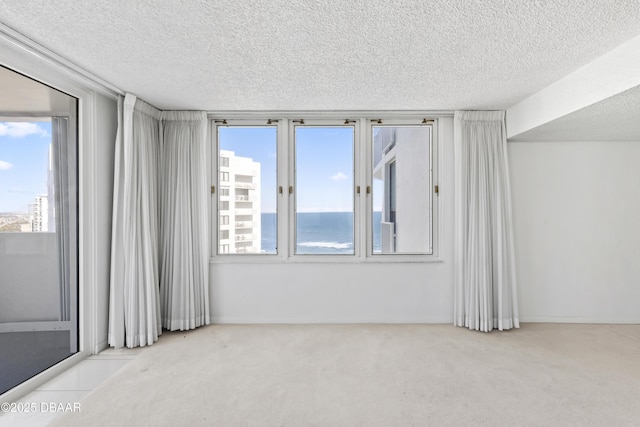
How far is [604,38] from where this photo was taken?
2.00m

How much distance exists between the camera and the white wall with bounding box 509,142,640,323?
3484 mm

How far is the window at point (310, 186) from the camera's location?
11.8 feet

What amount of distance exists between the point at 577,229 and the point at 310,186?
3.04 metres

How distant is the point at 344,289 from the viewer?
3.54 m

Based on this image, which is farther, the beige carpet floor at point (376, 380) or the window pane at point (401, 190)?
the window pane at point (401, 190)

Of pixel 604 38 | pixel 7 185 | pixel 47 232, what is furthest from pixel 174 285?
pixel 604 38

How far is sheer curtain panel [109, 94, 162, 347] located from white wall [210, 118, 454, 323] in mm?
705

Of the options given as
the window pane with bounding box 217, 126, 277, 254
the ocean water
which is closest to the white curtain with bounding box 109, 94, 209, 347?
the window pane with bounding box 217, 126, 277, 254

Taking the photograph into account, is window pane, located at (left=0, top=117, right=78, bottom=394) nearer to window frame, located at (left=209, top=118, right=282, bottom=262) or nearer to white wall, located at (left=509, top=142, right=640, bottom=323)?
window frame, located at (left=209, top=118, right=282, bottom=262)

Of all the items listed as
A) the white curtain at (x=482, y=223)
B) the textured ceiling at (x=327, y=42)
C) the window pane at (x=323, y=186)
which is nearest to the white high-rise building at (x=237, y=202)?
the window pane at (x=323, y=186)

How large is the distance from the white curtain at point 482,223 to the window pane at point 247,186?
2075 mm

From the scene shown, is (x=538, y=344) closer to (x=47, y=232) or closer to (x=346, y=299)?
(x=346, y=299)

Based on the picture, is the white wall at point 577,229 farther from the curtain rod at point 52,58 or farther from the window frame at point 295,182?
the curtain rod at point 52,58

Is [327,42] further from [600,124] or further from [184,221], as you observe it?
[600,124]
